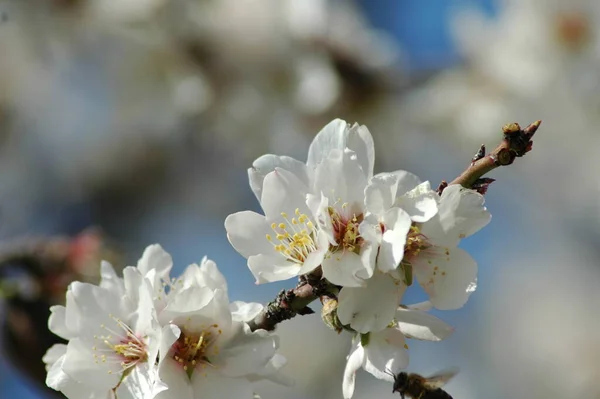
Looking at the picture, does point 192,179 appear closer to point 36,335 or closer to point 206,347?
point 36,335

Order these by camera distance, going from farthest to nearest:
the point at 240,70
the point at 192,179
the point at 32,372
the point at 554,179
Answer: the point at 192,179
the point at 554,179
the point at 240,70
the point at 32,372

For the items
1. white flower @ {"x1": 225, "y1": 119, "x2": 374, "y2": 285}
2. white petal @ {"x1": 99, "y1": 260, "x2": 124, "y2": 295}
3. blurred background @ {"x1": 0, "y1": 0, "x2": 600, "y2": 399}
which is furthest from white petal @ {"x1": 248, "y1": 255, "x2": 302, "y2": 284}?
blurred background @ {"x1": 0, "y1": 0, "x2": 600, "y2": 399}

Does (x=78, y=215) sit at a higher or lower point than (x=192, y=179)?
lower

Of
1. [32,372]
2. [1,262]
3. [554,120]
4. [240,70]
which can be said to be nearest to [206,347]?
[32,372]

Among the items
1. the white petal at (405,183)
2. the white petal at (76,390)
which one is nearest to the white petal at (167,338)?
the white petal at (76,390)

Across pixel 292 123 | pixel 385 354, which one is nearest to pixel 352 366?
pixel 385 354

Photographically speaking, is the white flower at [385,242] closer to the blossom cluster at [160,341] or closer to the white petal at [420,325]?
the white petal at [420,325]

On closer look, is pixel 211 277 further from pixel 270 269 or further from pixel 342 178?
pixel 342 178

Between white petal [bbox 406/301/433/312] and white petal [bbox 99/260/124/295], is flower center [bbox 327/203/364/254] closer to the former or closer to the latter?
white petal [bbox 406/301/433/312]
